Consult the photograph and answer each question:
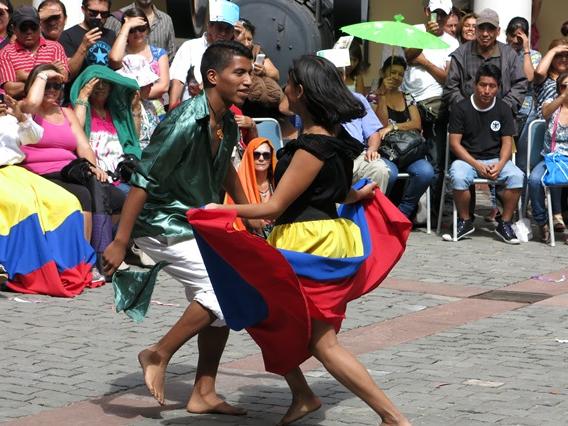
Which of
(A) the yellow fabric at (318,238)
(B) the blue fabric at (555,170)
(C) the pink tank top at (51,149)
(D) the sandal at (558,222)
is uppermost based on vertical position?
(A) the yellow fabric at (318,238)

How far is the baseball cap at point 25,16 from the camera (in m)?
10.4

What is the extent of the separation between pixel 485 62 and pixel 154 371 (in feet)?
25.0

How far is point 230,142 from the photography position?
6090 millimetres

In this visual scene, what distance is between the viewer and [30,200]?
30.7ft

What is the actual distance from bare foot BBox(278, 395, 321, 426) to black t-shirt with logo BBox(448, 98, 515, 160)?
665cm

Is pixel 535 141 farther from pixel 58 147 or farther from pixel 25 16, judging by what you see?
pixel 25 16

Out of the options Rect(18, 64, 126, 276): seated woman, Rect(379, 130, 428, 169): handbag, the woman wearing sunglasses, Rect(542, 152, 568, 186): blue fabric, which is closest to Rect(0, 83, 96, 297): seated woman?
Rect(18, 64, 126, 276): seated woman

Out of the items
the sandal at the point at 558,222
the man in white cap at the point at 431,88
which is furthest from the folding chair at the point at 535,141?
the man in white cap at the point at 431,88

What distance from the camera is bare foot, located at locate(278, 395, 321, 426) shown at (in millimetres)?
5816

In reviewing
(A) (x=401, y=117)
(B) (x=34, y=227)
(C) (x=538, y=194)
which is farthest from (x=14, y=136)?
(C) (x=538, y=194)

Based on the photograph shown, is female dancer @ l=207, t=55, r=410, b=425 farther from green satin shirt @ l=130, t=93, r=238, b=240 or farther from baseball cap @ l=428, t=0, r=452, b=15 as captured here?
baseball cap @ l=428, t=0, r=452, b=15

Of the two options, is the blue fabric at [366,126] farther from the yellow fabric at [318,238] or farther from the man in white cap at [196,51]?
the yellow fabric at [318,238]

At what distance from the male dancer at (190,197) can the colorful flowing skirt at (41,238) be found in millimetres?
3236

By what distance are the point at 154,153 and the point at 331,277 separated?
102 centimetres
